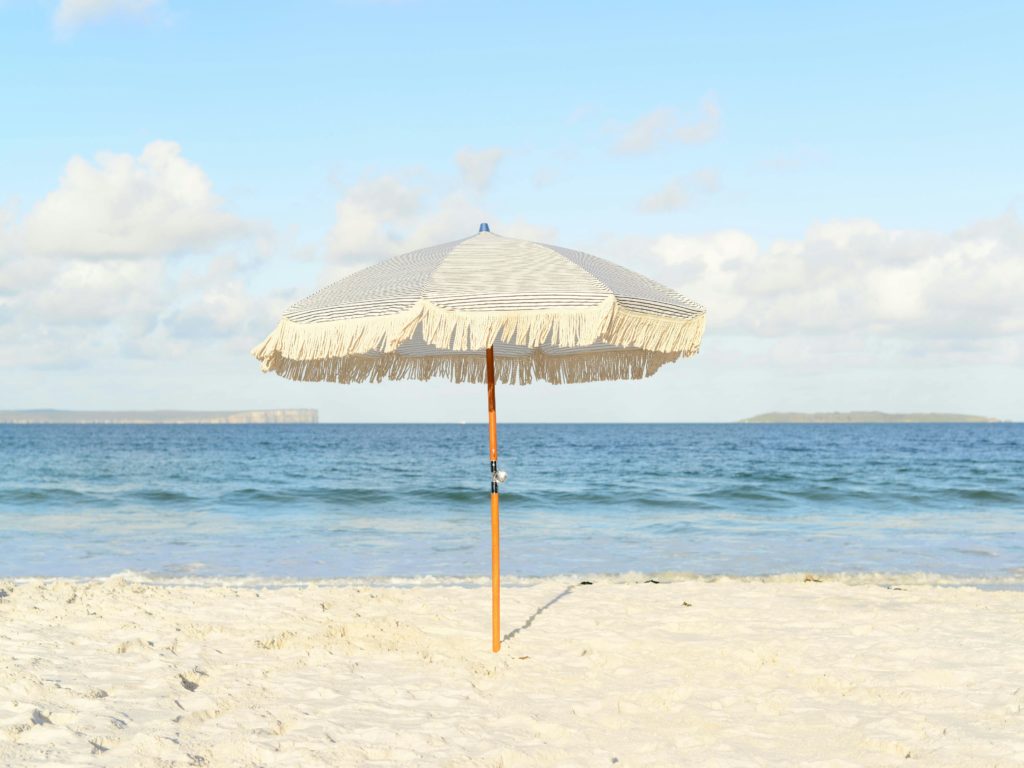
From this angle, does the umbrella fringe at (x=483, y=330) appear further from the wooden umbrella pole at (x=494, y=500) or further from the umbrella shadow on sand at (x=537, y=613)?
the umbrella shadow on sand at (x=537, y=613)

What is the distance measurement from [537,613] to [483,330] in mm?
3755

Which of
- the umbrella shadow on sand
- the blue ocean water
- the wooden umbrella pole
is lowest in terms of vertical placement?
the blue ocean water

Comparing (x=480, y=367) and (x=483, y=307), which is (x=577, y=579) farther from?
(x=483, y=307)

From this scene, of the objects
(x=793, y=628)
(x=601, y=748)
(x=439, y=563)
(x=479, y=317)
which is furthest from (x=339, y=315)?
(x=439, y=563)

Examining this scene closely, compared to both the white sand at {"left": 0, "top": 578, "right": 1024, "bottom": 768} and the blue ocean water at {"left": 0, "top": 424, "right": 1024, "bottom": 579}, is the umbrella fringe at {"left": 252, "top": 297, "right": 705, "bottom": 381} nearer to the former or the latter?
the white sand at {"left": 0, "top": 578, "right": 1024, "bottom": 768}

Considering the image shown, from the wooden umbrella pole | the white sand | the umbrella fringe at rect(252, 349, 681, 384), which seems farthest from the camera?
the umbrella fringe at rect(252, 349, 681, 384)

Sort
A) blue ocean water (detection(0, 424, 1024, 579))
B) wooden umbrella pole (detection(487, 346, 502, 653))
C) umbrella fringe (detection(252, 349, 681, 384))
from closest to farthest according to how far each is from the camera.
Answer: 1. wooden umbrella pole (detection(487, 346, 502, 653))
2. umbrella fringe (detection(252, 349, 681, 384))
3. blue ocean water (detection(0, 424, 1024, 579))

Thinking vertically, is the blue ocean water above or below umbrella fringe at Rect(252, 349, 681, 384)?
below

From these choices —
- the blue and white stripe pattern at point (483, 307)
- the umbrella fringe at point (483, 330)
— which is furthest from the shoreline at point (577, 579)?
the umbrella fringe at point (483, 330)

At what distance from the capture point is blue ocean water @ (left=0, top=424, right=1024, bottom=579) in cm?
1277

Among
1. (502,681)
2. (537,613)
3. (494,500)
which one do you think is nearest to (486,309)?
(494,500)

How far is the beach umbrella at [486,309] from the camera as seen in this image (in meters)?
4.88

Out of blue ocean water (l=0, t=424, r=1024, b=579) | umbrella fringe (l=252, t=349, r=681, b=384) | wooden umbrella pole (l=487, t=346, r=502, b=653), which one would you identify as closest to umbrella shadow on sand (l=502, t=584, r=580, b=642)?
wooden umbrella pole (l=487, t=346, r=502, b=653)

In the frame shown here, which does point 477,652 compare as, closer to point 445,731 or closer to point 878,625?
point 445,731
